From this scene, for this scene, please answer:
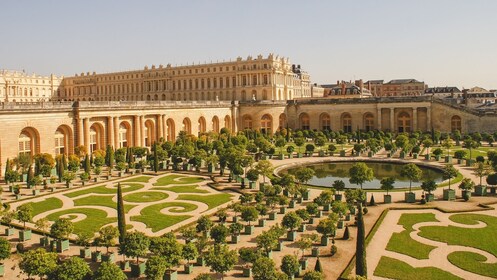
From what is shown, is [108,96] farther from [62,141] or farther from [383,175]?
[383,175]

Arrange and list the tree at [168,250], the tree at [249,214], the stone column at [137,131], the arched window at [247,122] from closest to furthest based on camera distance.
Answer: the tree at [168,250] → the tree at [249,214] → the stone column at [137,131] → the arched window at [247,122]

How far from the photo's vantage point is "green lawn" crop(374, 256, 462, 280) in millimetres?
19250

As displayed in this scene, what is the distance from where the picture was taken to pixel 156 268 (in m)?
18.2

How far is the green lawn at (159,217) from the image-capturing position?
27453 millimetres

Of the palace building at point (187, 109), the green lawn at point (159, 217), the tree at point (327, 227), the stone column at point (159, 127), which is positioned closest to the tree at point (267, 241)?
the tree at point (327, 227)

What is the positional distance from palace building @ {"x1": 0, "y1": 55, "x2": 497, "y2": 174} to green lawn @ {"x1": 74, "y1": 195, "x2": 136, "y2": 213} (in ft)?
53.1

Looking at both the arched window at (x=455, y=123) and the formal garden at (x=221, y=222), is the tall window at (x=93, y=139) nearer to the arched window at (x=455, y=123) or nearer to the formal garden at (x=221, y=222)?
the formal garden at (x=221, y=222)

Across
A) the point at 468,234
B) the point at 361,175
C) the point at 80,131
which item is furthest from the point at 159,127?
the point at 468,234

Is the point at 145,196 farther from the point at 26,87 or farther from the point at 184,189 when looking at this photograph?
the point at 26,87

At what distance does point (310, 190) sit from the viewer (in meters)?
36.8

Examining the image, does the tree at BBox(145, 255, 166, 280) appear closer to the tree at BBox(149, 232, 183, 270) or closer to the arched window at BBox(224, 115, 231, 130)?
the tree at BBox(149, 232, 183, 270)

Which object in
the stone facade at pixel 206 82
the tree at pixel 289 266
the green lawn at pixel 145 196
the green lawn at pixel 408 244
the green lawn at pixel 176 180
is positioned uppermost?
the stone facade at pixel 206 82

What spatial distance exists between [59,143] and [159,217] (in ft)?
94.0

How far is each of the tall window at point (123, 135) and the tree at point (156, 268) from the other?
43438mm
